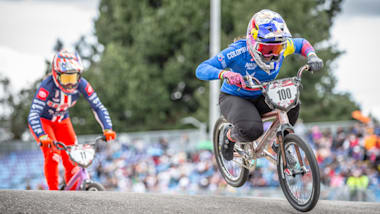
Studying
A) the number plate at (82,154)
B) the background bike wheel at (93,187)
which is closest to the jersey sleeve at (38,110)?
the number plate at (82,154)

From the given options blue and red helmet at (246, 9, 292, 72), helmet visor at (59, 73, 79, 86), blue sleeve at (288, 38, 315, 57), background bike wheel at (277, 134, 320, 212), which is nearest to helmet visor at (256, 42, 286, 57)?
blue and red helmet at (246, 9, 292, 72)

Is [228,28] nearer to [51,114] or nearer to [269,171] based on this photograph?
[269,171]

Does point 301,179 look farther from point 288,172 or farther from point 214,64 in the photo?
point 214,64

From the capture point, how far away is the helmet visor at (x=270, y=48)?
582cm

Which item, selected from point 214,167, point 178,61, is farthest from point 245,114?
point 178,61

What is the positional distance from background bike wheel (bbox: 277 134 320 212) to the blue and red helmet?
100 centimetres

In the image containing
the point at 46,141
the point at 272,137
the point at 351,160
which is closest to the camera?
the point at 272,137

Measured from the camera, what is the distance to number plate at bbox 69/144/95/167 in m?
7.28

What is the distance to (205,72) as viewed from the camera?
19.7 feet

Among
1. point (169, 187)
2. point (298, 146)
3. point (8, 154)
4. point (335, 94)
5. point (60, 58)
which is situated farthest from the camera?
point (335, 94)

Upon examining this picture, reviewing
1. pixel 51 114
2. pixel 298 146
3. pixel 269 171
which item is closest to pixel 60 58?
pixel 51 114

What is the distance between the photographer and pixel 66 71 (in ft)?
24.6

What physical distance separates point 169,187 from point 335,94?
23195 millimetres

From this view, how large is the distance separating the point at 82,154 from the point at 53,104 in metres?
1.02
